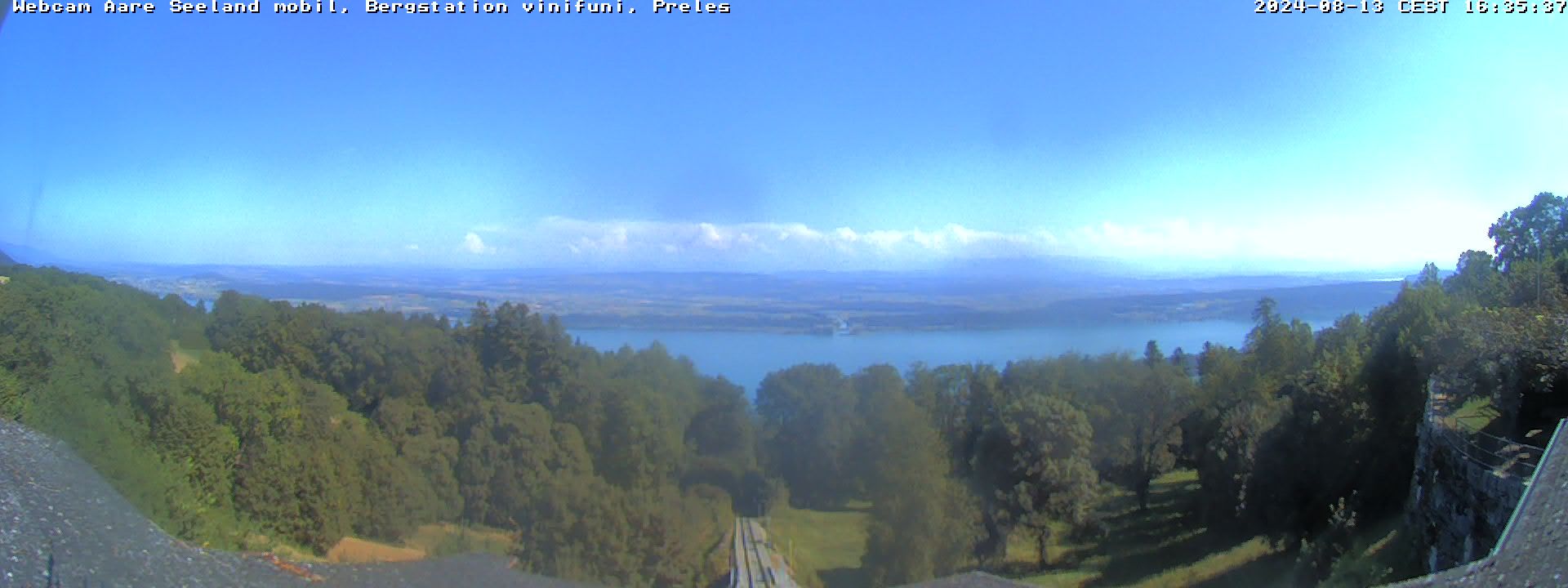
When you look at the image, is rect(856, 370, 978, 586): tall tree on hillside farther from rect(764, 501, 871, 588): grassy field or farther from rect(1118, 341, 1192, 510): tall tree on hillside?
rect(1118, 341, 1192, 510): tall tree on hillside

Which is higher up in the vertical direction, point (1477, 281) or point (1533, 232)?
point (1533, 232)

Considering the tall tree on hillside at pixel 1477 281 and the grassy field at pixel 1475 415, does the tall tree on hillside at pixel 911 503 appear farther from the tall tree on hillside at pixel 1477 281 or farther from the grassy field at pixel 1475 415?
the tall tree on hillside at pixel 1477 281

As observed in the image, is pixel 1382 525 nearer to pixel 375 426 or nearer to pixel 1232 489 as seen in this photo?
pixel 1232 489

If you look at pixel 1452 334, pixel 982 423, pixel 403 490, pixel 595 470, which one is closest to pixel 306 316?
pixel 403 490

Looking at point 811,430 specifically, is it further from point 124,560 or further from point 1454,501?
point 124,560

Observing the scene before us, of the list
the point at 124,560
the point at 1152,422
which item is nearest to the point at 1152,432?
the point at 1152,422

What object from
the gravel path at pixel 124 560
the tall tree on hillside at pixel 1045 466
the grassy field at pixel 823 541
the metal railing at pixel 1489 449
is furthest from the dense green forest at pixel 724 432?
the metal railing at pixel 1489 449

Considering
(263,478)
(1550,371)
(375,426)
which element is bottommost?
(263,478)
